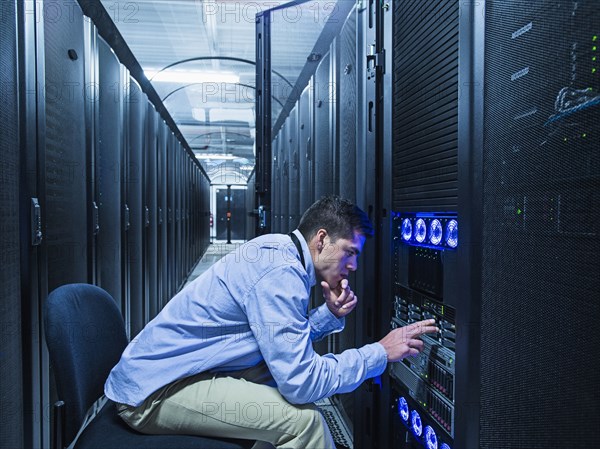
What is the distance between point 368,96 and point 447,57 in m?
0.59

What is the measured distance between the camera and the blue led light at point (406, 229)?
5.10ft

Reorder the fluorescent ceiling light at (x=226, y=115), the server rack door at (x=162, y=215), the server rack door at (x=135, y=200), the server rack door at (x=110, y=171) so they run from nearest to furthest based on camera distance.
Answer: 1. the server rack door at (x=110, y=171)
2. the server rack door at (x=135, y=200)
3. the server rack door at (x=162, y=215)
4. the fluorescent ceiling light at (x=226, y=115)

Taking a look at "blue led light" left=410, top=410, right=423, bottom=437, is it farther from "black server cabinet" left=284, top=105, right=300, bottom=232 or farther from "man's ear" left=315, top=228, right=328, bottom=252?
"black server cabinet" left=284, top=105, right=300, bottom=232

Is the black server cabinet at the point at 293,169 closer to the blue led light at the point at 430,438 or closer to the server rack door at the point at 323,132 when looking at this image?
the server rack door at the point at 323,132

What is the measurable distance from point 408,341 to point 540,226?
61 cm

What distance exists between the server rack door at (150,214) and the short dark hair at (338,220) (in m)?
3.12

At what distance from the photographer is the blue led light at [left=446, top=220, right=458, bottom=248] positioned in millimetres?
1244

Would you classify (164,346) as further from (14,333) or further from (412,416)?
(412,416)

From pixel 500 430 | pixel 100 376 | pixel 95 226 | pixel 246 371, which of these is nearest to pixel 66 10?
pixel 95 226

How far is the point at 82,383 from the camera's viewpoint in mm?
1490

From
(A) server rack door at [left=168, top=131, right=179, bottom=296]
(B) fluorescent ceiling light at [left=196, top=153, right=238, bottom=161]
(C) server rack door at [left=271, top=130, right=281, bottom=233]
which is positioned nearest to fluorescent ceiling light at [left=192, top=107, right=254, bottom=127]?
(A) server rack door at [left=168, top=131, right=179, bottom=296]

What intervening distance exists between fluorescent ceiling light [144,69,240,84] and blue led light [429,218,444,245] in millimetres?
5911

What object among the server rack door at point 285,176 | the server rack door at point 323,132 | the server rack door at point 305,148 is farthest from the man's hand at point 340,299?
the server rack door at point 285,176

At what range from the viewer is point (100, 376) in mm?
1658
